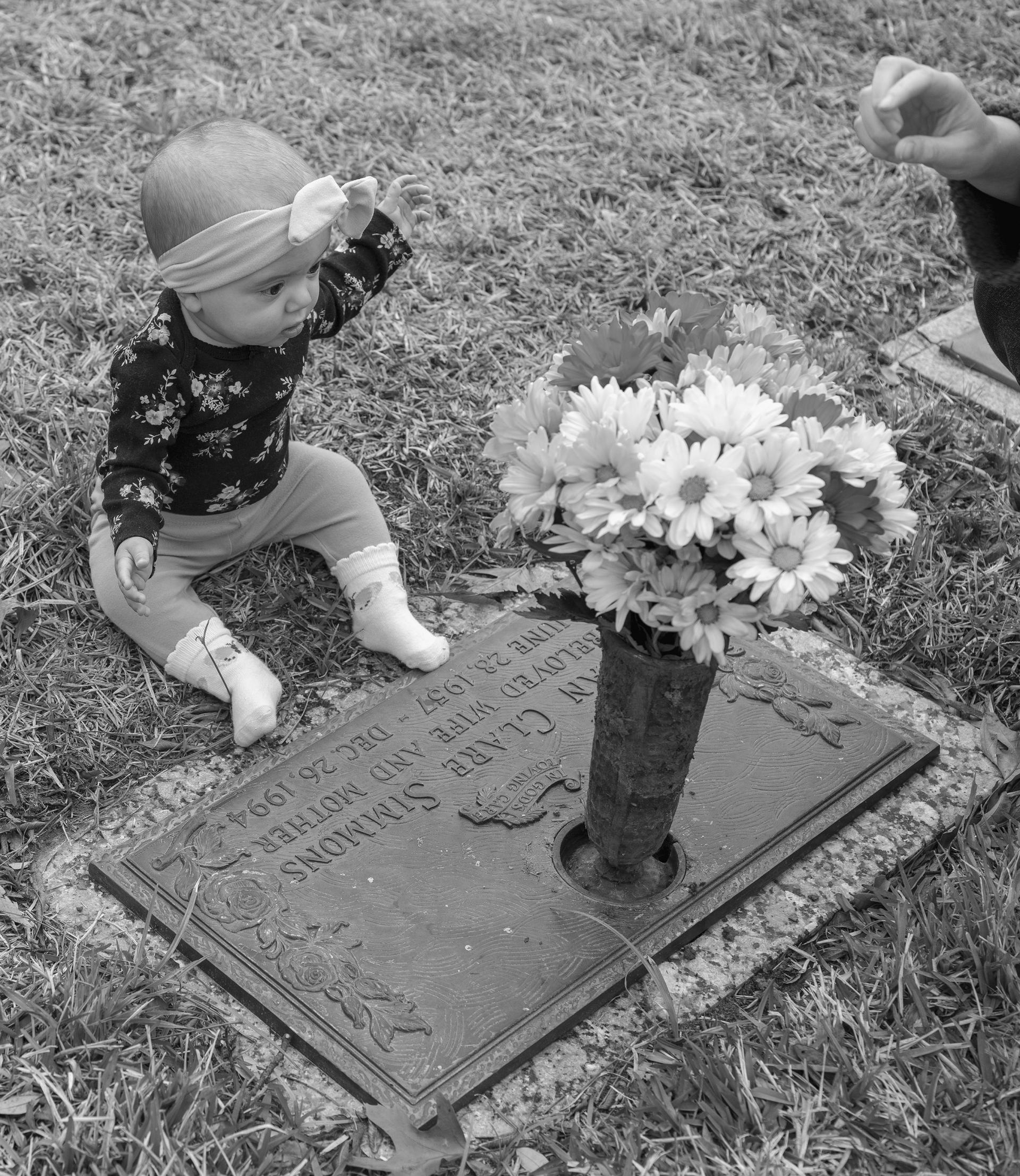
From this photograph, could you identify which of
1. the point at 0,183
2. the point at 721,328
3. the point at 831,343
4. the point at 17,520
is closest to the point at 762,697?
the point at 721,328

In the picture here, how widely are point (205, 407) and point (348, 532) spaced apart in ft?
1.49

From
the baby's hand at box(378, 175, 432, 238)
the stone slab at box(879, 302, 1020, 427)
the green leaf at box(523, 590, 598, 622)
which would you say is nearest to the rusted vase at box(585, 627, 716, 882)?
the green leaf at box(523, 590, 598, 622)

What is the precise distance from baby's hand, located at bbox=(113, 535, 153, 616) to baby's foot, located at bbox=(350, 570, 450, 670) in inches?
19.4

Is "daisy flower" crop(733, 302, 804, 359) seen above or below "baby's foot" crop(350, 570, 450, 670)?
above

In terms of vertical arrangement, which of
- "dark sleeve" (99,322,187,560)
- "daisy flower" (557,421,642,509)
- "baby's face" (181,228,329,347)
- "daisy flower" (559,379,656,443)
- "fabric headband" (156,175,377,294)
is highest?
"daisy flower" (559,379,656,443)

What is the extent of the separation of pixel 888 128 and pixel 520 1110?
146 centimetres

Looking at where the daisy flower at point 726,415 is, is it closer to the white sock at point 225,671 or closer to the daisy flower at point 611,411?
the daisy flower at point 611,411

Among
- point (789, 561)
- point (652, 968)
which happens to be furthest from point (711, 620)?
point (652, 968)

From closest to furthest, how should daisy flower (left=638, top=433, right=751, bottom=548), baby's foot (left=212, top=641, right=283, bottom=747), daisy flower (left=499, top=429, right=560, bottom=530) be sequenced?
daisy flower (left=638, top=433, right=751, bottom=548)
daisy flower (left=499, top=429, right=560, bottom=530)
baby's foot (left=212, top=641, right=283, bottom=747)

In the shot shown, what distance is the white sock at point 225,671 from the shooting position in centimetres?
234

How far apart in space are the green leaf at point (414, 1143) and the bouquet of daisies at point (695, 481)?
0.72 m

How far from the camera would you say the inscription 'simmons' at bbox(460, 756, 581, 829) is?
7.04ft

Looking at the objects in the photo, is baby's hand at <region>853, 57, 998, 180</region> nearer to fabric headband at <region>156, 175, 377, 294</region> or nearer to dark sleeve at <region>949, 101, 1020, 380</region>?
dark sleeve at <region>949, 101, 1020, 380</region>

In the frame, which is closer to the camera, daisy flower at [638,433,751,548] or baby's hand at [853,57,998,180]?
daisy flower at [638,433,751,548]
